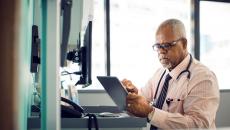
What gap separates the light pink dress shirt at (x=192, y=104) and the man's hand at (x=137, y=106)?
0.12 ft

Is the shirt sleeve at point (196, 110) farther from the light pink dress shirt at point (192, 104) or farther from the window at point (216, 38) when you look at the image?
the window at point (216, 38)

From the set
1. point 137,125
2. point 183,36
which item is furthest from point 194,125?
point 183,36

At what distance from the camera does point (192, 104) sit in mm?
1673

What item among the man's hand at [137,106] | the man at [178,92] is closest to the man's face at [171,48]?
the man at [178,92]

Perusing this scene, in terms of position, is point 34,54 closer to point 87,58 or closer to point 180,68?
point 87,58

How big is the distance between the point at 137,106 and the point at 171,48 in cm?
44

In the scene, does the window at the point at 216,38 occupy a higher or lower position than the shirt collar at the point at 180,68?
higher

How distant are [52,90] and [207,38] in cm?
408

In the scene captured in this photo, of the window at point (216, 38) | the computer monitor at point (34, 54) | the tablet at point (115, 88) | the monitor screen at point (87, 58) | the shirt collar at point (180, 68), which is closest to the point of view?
the computer monitor at point (34, 54)

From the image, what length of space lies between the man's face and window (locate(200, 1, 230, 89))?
275 centimetres

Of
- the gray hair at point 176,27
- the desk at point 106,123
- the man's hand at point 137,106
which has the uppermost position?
the gray hair at point 176,27

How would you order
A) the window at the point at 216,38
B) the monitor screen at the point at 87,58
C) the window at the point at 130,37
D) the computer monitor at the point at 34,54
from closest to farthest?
the computer monitor at the point at 34,54, the monitor screen at the point at 87,58, the window at the point at 130,37, the window at the point at 216,38

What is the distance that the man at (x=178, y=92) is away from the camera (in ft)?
5.44

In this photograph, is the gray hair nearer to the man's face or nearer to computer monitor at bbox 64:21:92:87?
the man's face
